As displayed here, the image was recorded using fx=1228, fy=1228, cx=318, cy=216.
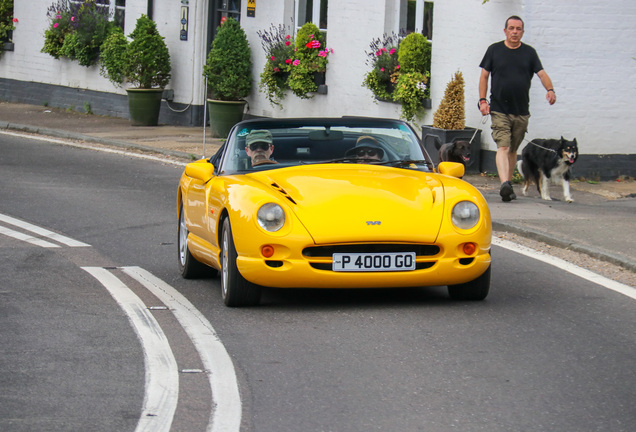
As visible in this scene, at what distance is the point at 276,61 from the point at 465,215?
49.4 feet

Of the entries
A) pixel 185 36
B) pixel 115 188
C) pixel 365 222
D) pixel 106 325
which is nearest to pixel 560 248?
pixel 365 222

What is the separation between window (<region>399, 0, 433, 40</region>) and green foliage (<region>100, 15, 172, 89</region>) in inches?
265

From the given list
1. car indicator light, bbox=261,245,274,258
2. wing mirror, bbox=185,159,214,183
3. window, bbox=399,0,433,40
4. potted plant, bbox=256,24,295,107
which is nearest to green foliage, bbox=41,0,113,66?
potted plant, bbox=256,24,295,107

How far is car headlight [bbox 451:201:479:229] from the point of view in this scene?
7.70 meters

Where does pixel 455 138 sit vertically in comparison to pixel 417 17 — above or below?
below

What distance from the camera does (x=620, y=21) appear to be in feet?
55.1

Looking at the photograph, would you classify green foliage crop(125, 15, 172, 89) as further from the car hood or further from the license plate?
the license plate

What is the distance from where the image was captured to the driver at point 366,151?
28.5ft

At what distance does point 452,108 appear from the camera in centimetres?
1700

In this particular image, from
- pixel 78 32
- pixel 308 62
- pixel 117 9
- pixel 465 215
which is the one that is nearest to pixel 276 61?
pixel 308 62

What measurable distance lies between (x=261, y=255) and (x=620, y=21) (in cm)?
1072

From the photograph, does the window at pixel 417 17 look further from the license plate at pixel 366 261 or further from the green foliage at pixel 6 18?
the green foliage at pixel 6 18

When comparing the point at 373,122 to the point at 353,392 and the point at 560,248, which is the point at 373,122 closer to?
the point at 560,248

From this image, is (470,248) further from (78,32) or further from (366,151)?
(78,32)
